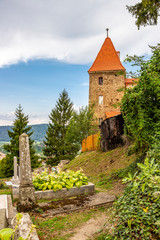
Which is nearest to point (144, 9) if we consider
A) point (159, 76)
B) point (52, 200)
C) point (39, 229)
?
point (159, 76)

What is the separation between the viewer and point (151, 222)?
9.27 ft

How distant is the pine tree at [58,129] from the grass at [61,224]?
101ft

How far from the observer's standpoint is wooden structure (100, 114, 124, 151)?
45.1ft

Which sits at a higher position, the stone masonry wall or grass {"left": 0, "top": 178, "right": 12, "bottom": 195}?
the stone masonry wall

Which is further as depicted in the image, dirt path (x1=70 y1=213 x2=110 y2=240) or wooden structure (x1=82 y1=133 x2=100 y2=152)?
wooden structure (x1=82 y1=133 x2=100 y2=152)

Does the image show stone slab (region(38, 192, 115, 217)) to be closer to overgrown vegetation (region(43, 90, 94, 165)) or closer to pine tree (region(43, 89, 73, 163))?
overgrown vegetation (region(43, 90, 94, 165))

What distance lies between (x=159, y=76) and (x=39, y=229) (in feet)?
17.3

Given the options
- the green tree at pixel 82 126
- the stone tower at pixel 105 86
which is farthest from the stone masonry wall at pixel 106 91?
the green tree at pixel 82 126

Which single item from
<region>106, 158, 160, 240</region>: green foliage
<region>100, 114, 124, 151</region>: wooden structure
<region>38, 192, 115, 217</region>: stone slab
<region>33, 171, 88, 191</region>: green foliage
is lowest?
<region>38, 192, 115, 217</region>: stone slab

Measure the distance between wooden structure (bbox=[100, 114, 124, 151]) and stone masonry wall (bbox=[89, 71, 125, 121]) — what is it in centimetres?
1743

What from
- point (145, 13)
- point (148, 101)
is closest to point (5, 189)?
point (148, 101)

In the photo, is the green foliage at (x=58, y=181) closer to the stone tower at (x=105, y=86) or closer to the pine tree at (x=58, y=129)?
the stone tower at (x=105, y=86)

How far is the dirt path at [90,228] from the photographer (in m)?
4.12

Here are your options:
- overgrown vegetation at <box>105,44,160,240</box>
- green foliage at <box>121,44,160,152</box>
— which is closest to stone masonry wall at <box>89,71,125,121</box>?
overgrown vegetation at <box>105,44,160,240</box>
